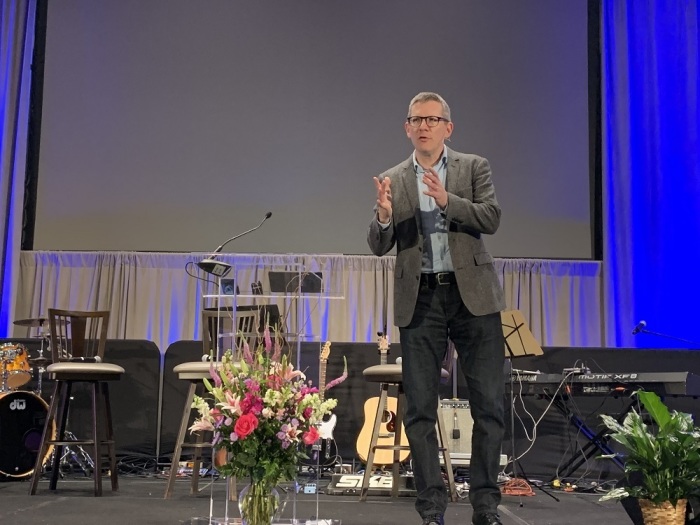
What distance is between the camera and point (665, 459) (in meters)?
2.54

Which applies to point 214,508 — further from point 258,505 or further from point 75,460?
point 75,460

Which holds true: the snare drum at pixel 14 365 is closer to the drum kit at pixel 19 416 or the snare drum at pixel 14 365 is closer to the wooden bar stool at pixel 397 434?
the drum kit at pixel 19 416

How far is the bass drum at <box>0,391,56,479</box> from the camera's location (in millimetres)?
5141

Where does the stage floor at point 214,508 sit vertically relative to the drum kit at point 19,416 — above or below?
below

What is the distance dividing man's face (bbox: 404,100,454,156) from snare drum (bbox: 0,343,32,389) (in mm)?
3596

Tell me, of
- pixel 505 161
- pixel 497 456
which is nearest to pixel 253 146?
pixel 505 161

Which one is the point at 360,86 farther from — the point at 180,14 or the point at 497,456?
the point at 497,456

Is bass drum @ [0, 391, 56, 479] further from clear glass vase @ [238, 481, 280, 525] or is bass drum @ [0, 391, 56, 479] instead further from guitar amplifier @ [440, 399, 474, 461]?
clear glass vase @ [238, 481, 280, 525]

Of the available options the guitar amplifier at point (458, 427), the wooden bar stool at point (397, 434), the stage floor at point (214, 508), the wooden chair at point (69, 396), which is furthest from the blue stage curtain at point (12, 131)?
the wooden bar stool at point (397, 434)

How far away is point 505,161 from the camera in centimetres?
737

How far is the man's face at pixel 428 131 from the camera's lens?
9.36 ft

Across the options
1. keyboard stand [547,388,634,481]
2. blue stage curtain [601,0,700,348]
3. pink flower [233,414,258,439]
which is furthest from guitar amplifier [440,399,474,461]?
pink flower [233,414,258,439]

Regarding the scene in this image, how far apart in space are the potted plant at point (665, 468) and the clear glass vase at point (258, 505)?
109 cm

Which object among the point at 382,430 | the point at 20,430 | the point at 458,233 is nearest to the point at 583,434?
the point at 382,430
